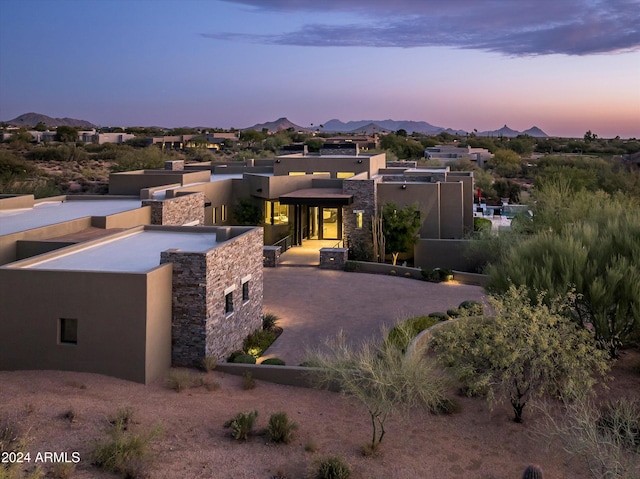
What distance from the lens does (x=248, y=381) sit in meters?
13.3

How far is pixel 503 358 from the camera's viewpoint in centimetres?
1099

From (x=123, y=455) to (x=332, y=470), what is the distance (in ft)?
10.4

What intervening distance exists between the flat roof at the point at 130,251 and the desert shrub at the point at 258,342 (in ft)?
9.17

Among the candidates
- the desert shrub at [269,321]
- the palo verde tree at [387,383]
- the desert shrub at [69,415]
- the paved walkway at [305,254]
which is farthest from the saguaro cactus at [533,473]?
the paved walkway at [305,254]

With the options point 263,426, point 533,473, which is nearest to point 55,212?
point 263,426

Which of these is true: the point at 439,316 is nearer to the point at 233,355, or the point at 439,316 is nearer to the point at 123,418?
the point at 233,355

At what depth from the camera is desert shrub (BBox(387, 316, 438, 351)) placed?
14422mm

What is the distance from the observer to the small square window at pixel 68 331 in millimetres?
12758

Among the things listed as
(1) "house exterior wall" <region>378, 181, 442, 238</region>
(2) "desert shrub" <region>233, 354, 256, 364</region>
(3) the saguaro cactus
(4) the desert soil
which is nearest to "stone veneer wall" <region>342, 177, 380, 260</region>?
(1) "house exterior wall" <region>378, 181, 442, 238</region>

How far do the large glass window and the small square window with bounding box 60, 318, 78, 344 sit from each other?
19364 mm

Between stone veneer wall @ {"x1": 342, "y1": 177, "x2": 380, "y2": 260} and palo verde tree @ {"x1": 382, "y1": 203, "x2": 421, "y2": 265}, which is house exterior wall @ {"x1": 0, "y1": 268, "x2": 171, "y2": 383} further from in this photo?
stone veneer wall @ {"x1": 342, "y1": 177, "x2": 380, "y2": 260}

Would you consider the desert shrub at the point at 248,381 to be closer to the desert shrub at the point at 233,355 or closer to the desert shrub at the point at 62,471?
the desert shrub at the point at 233,355

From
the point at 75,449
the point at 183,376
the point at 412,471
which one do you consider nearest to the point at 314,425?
the point at 412,471

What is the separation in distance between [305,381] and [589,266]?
289 inches
